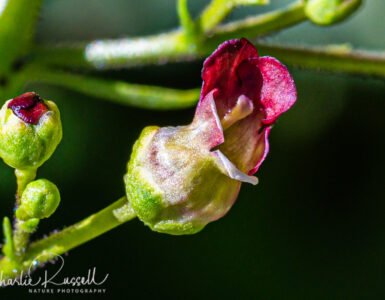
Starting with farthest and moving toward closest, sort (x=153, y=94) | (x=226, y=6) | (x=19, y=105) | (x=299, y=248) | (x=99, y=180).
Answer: (x=299, y=248) < (x=99, y=180) < (x=153, y=94) < (x=226, y=6) < (x=19, y=105)

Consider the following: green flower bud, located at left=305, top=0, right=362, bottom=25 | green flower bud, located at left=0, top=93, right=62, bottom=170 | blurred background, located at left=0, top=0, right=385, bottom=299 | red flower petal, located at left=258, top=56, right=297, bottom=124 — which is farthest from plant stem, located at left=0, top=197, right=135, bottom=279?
blurred background, located at left=0, top=0, right=385, bottom=299

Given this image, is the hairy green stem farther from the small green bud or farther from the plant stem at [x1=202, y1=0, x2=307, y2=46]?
the small green bud

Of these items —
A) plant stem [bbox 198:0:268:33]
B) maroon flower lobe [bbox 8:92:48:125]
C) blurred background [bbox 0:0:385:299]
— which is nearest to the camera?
maroon flower lobe [bbox 8:92:48:125]

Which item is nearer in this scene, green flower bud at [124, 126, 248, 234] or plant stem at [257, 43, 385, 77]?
green flower bud at [124, 126, 248, 234]

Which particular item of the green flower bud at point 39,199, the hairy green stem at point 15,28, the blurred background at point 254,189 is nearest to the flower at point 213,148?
the green flower bud at point 39,199

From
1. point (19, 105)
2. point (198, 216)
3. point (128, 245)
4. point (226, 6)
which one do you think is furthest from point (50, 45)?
point (128, 245)

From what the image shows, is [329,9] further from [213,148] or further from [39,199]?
[39,199]

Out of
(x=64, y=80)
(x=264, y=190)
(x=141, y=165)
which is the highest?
(x=64, y=80)

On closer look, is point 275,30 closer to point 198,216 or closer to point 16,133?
point 198,216
